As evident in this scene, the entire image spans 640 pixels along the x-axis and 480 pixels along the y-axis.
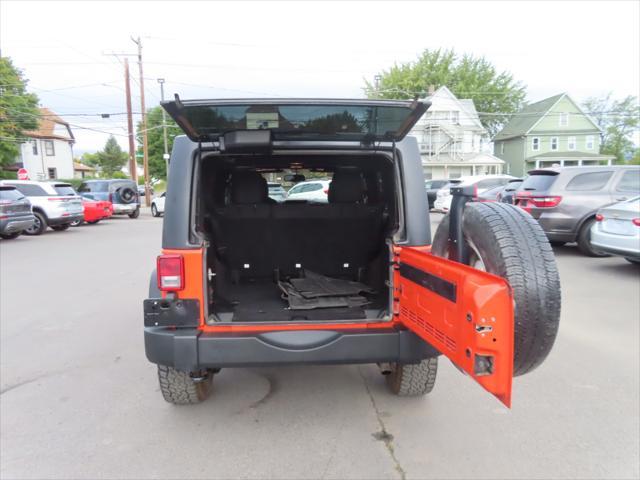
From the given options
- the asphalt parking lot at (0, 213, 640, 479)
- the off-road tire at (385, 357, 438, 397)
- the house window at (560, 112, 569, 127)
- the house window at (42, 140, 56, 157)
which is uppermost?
the house window at (560, 112, 569, 127)

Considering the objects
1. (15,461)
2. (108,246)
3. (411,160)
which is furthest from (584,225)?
(108,246)

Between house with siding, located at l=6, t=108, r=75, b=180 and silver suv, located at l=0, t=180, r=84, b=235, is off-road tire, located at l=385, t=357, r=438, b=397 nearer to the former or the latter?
silver suv, located at l=0, t=180, r=84, b=235

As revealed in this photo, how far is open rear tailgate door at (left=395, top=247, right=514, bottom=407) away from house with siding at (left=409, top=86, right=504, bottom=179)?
130 ft

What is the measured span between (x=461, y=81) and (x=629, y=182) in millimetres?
44276

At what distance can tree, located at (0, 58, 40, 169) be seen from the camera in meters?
30.6

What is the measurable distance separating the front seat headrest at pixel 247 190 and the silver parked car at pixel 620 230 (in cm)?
604

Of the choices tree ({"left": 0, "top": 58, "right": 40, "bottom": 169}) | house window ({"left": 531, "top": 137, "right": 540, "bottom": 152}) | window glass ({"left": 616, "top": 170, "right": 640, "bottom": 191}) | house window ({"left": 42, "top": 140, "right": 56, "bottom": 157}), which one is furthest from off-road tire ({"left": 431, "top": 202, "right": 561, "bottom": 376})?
house window ({"left": 42, "top": 140, "right": 56, "bottom": 157})

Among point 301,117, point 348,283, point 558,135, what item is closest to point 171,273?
point 301,117

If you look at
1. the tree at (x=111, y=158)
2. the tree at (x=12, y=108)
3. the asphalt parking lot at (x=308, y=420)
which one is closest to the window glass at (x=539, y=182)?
the asphalt parking lot at (x=308, y=420)

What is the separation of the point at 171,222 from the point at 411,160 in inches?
62.1

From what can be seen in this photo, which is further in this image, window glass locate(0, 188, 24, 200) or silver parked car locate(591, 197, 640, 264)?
window glass locate(0, 188, 24, 200)

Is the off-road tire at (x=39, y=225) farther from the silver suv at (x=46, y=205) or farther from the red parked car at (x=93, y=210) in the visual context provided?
the red parked car at (x=93, y=210)

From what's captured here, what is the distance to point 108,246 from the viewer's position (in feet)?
38.4

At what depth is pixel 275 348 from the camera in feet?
8.63
